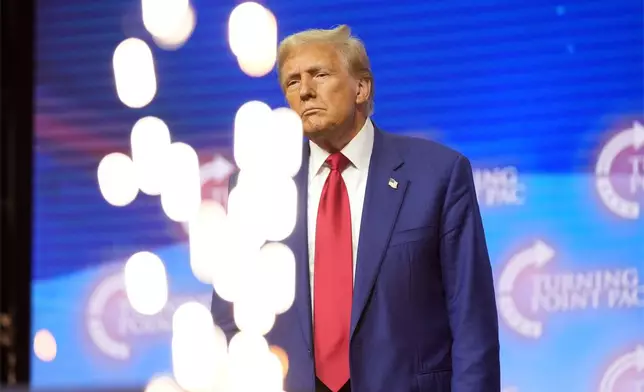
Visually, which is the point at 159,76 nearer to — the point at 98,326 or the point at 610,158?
the point at 98,326

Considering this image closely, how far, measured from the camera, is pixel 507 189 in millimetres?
2922

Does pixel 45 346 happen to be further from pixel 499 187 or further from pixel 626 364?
pixel 626 364

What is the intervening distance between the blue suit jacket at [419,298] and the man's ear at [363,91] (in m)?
0.25

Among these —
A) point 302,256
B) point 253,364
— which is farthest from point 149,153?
point 302,256

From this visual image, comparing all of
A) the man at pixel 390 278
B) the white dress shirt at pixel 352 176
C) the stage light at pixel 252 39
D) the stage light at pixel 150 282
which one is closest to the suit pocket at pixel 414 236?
the man at pixel 390 278

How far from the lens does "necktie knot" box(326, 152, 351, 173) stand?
218 cm

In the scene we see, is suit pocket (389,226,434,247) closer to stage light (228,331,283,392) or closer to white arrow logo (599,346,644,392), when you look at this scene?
stage light (228,331,283,392)

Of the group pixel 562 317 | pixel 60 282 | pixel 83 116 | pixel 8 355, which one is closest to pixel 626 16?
pixel 562 317

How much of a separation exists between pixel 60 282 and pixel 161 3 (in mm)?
1082

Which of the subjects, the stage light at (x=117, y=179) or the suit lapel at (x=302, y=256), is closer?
the suit lapel at (x=302, y=256)

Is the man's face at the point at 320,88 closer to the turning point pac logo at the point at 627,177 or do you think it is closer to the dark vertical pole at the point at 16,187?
the turning point pac logo at the point at 627,177

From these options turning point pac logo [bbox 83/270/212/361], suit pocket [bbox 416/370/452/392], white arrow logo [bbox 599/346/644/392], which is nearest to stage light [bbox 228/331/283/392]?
suit pocket [bbox 416/370/452/392]

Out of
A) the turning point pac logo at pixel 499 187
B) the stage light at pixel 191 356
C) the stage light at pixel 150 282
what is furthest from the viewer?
the stage light at pixel 150 282

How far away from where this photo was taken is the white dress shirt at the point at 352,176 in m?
2.15
